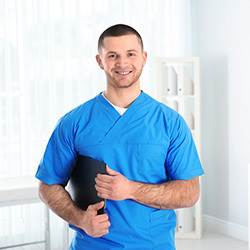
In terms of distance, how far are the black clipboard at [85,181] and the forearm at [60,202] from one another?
0.08 ft

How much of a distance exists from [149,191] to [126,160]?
4.5 inches

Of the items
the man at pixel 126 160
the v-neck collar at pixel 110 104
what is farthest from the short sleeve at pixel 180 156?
the v-neck collar at pixel 110 104

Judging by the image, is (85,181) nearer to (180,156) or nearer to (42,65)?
(180,156)

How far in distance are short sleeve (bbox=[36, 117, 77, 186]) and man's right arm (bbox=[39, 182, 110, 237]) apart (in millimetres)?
28

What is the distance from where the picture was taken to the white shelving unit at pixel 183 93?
141 inches

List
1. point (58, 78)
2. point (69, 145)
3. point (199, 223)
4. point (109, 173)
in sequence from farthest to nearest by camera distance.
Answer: point (199, 223), point (58, 78), point (69, 145), point (109, 173)

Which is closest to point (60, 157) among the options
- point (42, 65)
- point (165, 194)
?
point (165, 194)

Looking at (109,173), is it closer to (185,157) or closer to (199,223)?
(185,157)

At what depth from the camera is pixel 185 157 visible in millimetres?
1287

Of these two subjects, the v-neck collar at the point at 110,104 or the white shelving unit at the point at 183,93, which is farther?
the white shelving unit at the point at 183,93

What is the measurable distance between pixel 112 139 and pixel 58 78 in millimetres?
2238

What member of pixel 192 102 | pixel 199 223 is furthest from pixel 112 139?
pixel 192 102

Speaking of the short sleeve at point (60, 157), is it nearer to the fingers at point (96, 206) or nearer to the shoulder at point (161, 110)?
the fingers at point (96, 206)

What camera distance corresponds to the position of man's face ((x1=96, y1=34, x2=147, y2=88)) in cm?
126
